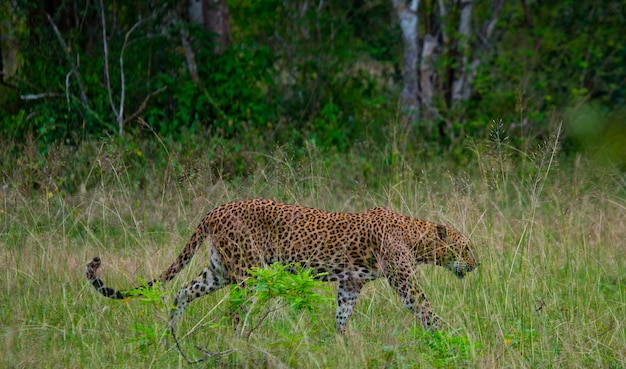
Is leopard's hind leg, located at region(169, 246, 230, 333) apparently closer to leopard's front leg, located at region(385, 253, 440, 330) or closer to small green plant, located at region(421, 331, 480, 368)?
leopard's front leg, located at region(385, 253, 440, 330)

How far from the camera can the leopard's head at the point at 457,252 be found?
5500 millimetres

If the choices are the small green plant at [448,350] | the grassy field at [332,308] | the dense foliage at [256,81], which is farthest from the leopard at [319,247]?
the dense foliage at [256,81]

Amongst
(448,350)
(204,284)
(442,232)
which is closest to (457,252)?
(442,232)

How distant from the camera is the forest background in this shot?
4.86m

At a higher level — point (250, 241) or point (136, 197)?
point (250, 241)

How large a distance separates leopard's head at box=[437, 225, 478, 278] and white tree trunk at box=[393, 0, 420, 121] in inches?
245

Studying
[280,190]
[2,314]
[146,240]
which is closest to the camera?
[2,314]

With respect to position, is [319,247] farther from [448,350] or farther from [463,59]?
[463,59]

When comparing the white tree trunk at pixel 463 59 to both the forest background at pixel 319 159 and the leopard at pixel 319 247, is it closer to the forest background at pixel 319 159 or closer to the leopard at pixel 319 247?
the forest background at pixel 319 159

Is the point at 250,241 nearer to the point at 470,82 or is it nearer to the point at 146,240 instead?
the point at 146,240

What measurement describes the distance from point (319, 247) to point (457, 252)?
0.85m

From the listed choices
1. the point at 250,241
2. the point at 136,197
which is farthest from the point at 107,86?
the point at 250,241

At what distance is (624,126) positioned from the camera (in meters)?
10.7

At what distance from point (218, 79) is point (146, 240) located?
5.12 metres
